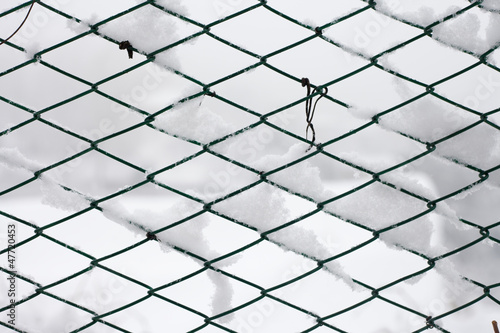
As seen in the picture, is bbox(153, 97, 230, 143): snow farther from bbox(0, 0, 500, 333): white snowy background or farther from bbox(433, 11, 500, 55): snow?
bbox(433, 11, 500, 55): snow

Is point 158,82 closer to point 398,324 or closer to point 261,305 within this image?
point 261,305

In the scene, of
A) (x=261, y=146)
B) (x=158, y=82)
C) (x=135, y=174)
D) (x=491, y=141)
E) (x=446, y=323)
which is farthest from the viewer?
(x=135, y=174)

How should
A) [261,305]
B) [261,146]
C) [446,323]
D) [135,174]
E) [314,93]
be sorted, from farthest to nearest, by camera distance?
[135,174] → [261,146] → [446,323] → [261,305] → [314,93]

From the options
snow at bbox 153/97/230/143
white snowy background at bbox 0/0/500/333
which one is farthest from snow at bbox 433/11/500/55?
snow at bbox 153/97/230/143

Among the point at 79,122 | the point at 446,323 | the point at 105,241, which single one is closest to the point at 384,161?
the point at 446,323

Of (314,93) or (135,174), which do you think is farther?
(135,174)

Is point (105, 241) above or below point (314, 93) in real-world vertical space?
above

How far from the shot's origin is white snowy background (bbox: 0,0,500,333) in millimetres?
1434

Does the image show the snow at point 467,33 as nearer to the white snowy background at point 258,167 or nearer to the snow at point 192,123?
the white snowy background at point 258,167

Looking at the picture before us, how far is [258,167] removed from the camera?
1436 mm

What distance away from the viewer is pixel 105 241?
9.96 feet

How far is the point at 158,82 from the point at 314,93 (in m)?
1.72

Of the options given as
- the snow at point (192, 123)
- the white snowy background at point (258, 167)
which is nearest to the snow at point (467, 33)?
the white snowy background at point (258, 167)

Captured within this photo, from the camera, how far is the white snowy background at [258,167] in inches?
56.4
